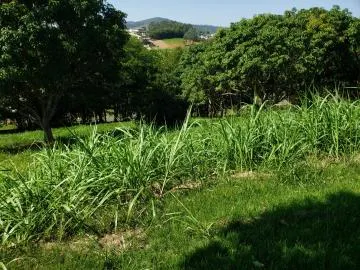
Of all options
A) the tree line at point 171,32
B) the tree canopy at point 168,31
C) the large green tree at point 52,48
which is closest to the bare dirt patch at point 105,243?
the large green tree at point 52,48

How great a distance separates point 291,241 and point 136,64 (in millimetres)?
33604

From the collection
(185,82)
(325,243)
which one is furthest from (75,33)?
(185,82)

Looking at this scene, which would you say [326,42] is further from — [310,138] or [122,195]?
[122,195]

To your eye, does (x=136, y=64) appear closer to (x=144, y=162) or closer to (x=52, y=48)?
(x=52, y=48)

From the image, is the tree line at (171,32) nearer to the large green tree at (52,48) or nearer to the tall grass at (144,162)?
the large green tree at (52,48)

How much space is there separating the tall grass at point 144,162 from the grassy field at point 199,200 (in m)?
0.02

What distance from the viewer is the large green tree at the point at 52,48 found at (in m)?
19.2

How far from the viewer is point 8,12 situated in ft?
63.6

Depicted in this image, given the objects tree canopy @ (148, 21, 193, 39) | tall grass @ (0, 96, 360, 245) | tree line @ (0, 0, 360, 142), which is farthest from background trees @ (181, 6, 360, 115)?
tree canopy @ (148, 21, 193, 39)

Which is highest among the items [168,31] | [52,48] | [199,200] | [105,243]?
[168,31]

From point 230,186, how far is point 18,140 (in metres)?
20.2

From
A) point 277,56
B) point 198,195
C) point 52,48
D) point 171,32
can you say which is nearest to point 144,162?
point 198,195

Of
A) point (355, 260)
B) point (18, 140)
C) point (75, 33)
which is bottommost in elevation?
point (18, 140)

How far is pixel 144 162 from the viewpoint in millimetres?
6527
